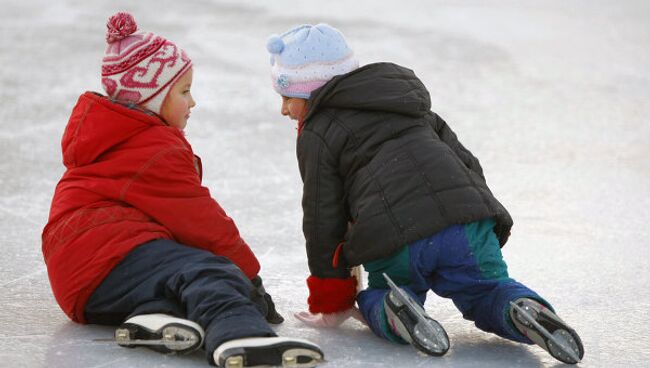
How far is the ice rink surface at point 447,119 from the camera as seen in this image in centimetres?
276

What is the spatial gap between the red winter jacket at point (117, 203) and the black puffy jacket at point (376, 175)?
0.23 meters

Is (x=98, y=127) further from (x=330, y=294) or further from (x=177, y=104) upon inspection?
(x=330, y=294)

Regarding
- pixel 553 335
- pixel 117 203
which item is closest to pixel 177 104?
pixel 117 203

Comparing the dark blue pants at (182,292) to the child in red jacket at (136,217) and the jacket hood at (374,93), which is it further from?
the jacket hood at (374,93)

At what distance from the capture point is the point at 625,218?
13.1 feet

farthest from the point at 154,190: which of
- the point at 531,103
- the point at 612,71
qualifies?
the point at 612,71

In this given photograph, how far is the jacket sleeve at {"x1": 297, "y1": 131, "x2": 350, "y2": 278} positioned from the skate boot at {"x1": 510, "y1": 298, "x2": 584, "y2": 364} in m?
0.54

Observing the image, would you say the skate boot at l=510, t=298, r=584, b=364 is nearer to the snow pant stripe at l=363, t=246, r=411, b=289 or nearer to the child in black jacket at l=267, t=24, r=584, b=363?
the child in black jacket at l=267, t=24, r=584, b=363

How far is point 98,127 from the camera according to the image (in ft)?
9.27

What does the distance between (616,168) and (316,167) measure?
7.39ft

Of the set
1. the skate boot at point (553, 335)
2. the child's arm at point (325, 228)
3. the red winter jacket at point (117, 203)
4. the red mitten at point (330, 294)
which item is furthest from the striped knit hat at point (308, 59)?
the skate boot at point (553, 335)

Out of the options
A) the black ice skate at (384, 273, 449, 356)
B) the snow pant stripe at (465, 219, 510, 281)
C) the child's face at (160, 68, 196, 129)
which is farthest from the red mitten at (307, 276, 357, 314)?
the child's face at (160, 68, 196, 129)

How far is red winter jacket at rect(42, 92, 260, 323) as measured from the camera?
8.94ft

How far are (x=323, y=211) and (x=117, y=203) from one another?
0.52 metres
